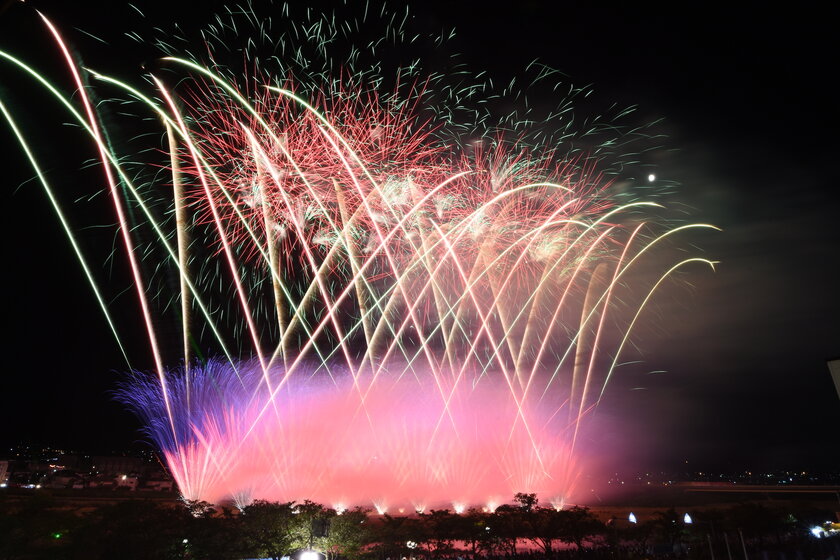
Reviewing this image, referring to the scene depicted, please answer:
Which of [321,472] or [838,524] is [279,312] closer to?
[321,472]

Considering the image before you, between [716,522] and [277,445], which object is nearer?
[716,522]

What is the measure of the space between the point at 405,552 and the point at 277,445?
565 inches

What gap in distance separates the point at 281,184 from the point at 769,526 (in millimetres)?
35547

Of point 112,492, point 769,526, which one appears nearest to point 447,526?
point 769,526

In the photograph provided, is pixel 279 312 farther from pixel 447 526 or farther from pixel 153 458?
pixel 153 458

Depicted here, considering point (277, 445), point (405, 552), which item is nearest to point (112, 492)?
point (277, 445)

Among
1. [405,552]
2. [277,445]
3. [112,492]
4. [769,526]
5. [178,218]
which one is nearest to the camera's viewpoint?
[178,218]

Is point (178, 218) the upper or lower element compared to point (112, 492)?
upper

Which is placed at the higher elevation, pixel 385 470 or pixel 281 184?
pixel 281 184

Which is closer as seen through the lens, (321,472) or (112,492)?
(321,472)

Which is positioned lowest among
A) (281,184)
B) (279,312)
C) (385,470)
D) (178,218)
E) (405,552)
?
(405,552)

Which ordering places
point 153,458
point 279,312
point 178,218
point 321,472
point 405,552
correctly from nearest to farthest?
point 178,218
point 279,312
point 405,552
point 321,472
point 153,458

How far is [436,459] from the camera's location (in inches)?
1625

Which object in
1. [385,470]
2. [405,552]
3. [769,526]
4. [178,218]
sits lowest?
[405,552]
